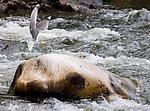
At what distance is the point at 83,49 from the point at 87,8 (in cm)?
877

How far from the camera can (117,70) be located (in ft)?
15.7

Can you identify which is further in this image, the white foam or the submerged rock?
the white foam

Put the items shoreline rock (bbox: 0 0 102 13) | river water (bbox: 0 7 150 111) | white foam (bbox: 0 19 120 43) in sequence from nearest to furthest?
river water (bbox: 0 7 150 111) → white foam (bbox: 0 19 120 43) → shoreline rock (bbox: 0 0 102 13)

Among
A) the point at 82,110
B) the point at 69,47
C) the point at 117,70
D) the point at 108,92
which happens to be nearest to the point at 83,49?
the point at 69,47

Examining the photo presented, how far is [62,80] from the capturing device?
3389 mm

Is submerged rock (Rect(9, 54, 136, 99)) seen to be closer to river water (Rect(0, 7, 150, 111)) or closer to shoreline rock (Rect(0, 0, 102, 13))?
river water (Rect(0, 7, 150, 111))

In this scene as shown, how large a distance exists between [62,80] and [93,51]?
298 centimetres

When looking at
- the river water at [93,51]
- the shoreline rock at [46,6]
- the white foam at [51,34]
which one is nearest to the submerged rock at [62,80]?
the river water at [93,51]

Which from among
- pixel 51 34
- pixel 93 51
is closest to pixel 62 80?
pixel 93 51

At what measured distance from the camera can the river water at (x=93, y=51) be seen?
329cm

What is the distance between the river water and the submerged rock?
0.12 meters

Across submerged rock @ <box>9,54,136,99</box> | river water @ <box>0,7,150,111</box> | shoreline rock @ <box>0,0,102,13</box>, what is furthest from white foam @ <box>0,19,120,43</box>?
shoreline rock @ <box>0,0,102,13</box>

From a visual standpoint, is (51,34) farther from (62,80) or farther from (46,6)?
(46,6)

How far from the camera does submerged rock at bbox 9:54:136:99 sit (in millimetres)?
3381
